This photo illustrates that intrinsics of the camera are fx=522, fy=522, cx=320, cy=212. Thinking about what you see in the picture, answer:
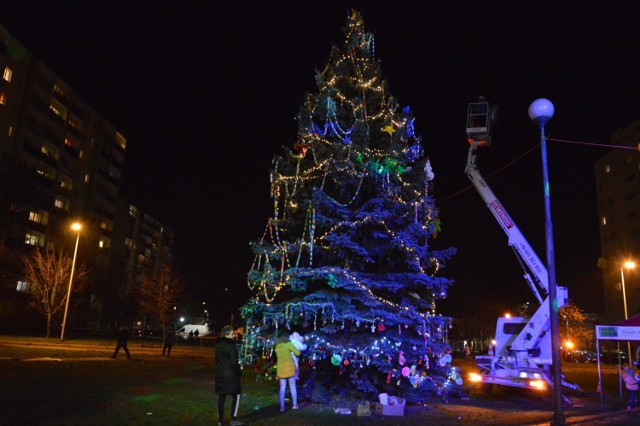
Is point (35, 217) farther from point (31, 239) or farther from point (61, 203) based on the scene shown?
point (61, 203)

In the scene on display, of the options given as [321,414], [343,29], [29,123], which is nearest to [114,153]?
[29,123]

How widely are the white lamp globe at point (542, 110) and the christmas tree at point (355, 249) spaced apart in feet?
13.2

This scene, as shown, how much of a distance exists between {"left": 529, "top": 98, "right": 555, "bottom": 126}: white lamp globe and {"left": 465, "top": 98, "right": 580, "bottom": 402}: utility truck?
13.3ft

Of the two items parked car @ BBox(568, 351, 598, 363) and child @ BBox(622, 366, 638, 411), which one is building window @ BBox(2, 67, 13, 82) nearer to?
child @ BBox(622, 366, 638, 411)

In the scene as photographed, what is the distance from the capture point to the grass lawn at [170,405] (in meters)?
9.87

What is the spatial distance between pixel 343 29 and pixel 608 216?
76.4m

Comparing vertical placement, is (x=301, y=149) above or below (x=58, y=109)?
below

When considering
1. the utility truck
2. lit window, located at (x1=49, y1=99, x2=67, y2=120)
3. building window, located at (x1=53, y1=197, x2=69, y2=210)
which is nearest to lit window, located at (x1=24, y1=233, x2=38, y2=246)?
building window, located at (x1=53, y1=197, x2=69, y2=210)

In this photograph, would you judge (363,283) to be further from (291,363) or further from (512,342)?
(512,342)

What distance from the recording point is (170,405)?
11.3 meters

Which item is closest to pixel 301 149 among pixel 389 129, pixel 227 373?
pixel 389 129

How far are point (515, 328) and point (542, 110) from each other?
459 inches

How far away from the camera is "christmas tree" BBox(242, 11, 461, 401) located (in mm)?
13117

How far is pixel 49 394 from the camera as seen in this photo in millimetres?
11812
